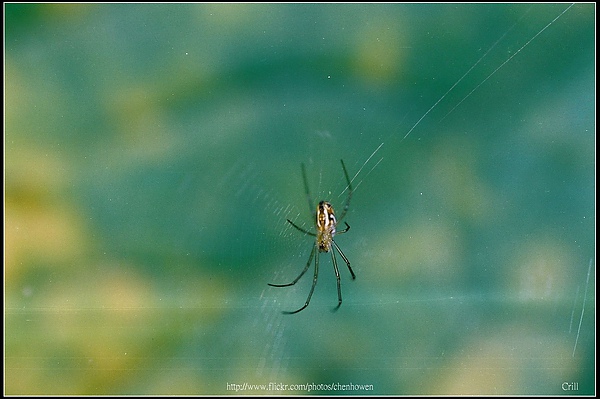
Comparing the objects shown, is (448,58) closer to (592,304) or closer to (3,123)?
(592,304)

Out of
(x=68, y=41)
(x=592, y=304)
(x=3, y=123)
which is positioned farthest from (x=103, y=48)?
(x=592, y=304)

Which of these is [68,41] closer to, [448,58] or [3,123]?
[3,123]

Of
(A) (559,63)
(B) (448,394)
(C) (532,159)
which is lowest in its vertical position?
(B) (448,394)

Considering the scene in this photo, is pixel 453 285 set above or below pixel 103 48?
below

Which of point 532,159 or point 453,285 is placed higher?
point 532,159

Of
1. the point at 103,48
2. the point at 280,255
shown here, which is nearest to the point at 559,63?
the point at 280,255

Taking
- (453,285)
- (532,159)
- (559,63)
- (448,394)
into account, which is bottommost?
(448,394)
